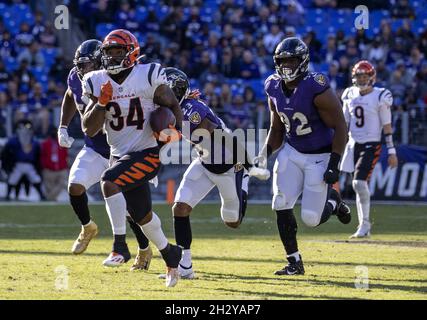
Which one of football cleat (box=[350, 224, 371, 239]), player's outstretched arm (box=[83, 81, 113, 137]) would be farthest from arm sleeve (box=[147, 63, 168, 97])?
football cleat (box=[350, 224, 371, 239])

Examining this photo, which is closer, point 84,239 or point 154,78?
point 154,78

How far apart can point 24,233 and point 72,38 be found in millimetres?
9728

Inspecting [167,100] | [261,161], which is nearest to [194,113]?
[261,161]

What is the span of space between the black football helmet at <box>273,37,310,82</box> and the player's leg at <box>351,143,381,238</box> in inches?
155

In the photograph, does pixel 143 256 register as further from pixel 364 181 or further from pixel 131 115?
pixel 364 181

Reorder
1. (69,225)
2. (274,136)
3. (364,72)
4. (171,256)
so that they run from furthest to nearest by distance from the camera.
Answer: (69,225) → (364,72) → (274,136) → (171,256)

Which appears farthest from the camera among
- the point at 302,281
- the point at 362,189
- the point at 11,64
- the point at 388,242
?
the point at 11,64

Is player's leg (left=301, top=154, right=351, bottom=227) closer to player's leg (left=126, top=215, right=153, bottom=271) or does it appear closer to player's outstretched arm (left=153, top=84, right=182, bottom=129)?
player's outstretched arm (left=153, top=84, right=182, bottom=129)

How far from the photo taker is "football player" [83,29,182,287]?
7.39 meters

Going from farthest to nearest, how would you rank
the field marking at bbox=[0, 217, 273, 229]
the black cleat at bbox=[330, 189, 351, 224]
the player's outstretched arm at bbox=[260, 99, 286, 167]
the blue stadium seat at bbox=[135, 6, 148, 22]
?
the blue stadium seat at bbox=[135, 6, 148, 22] < the field marking at bbox=[0, 217, 273, 229] < the black cleat at bbox=[330, 189, 351, 224] < the player's outstretched arm at bbox=[260, 99, 286, 167]

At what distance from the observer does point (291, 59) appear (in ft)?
26.7

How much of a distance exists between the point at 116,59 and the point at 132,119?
0.47 meters

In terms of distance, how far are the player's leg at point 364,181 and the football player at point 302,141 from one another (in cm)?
343
